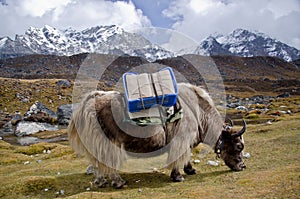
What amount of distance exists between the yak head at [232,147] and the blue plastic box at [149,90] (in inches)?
94.6

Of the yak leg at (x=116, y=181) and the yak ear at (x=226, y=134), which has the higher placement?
the yak ear at (x=226, y=134)

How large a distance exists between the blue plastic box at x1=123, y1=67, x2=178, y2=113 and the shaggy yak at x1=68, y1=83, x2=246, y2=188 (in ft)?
1.63

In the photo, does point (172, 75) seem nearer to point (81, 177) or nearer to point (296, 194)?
point (296, 194)

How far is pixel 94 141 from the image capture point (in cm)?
715

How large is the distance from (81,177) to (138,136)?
336 centimetres

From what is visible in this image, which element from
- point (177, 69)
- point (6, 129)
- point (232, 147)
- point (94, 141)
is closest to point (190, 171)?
point (232, 147)

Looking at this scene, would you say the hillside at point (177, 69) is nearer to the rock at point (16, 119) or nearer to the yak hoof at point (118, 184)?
the rock at point (16, 119)

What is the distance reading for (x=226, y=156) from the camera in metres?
8.41

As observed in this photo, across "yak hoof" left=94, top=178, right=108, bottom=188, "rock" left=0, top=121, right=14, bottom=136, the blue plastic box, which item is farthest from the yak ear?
"rock" left=0, top=121, right=14, bottom=136

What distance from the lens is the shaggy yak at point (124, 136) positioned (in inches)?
281

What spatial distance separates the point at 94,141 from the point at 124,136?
76 cm

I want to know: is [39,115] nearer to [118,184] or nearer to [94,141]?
[118,184]

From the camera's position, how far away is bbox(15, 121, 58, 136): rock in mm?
36203

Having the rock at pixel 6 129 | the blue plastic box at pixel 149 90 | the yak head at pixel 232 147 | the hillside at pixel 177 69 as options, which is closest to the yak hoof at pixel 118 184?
the blue plastic box at pixel 149 90
